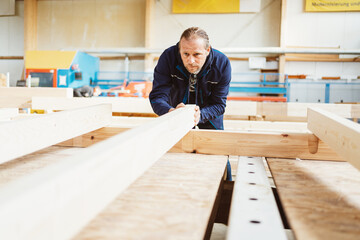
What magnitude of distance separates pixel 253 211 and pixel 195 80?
147 cm

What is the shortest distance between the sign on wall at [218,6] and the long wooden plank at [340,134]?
276 inches

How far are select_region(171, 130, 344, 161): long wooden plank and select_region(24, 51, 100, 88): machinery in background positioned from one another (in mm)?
5960

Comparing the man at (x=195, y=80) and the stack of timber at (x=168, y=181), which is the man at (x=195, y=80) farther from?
the stack of timber at (x=168, y=181)

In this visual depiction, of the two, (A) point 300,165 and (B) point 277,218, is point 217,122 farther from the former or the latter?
(B) point 277,218

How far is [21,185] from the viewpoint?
47 centimetres

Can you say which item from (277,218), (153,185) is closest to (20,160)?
(153,185)

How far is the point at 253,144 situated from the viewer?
5.01 feet

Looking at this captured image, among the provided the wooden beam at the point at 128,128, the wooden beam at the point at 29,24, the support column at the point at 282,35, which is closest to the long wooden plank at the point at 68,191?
the wooden beam at the point at 128,128

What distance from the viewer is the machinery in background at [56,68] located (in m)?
7.03

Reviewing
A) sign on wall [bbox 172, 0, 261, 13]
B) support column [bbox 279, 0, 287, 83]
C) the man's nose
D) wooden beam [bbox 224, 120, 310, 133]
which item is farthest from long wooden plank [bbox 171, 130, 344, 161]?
sign on wall [bbox 172, 0, 261, 13]

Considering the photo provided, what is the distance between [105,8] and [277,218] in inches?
346

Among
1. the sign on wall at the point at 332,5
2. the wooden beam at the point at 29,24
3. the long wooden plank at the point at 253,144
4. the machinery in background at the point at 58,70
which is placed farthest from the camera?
the wooden beam at the point at 29,24

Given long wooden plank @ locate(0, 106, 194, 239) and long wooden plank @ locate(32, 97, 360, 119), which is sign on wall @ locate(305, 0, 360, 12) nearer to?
long wooden plank @ locate(32, 97, 360, 119)

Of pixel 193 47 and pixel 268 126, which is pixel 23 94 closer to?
pixel 193 47
